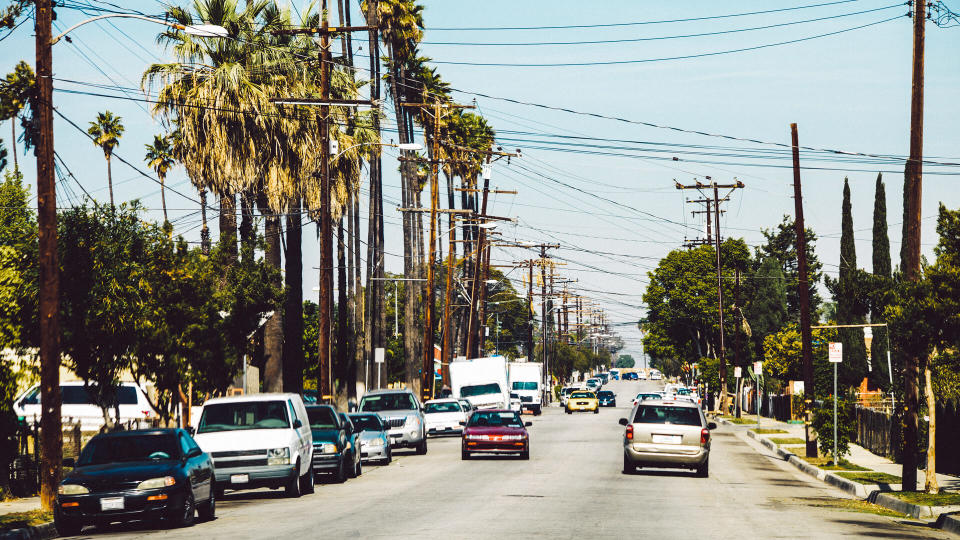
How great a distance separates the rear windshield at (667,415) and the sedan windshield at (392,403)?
12.5 metres

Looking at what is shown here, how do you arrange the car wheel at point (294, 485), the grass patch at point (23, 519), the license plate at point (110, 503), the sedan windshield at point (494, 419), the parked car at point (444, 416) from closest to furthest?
the license plate at point (110, 503), the grass patch at point (23, 519), the car wheel at point (294, 485), the sedan windshield at point (494, 419), the parked car at point (444, 416)

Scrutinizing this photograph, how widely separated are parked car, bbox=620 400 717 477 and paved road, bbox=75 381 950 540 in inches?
20.0

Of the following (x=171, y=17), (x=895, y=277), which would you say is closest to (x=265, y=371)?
(x=171, y=17)

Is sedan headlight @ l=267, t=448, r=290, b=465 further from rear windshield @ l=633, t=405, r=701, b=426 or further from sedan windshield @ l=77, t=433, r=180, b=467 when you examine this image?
rear windshield @ l=633, t=405, r=701, b=426

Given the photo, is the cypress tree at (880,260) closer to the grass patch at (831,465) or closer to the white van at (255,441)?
the grass patch at (831,465)

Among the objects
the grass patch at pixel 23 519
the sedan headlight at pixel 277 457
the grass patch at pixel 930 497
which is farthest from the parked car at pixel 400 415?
the grass patch at pixel 23 519

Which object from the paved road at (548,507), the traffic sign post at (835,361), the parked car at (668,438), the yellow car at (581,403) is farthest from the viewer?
the yellow car at (581,403)

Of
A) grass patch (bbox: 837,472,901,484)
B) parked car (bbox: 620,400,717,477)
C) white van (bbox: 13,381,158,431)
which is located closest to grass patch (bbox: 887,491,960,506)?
grass patch (bbox: 837,472,901,484)

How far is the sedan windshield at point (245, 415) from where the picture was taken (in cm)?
2278

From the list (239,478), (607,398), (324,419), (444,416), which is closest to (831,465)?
(324,419)

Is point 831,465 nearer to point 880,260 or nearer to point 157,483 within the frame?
point 157,483

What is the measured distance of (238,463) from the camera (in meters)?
22.1

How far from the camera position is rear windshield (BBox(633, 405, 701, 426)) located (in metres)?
28.0

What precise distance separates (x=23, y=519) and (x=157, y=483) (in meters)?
2.66
